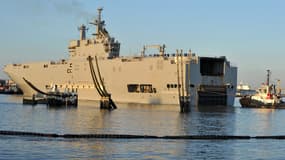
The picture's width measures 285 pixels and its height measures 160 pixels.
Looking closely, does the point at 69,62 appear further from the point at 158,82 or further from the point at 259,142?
the point at 259,142

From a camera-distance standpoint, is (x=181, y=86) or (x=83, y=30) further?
(x=83, y=30)

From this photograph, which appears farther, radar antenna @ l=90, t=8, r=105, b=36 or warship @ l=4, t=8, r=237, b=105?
radar antenna @ l=90, t=8, r=105, b=36

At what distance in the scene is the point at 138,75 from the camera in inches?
3091

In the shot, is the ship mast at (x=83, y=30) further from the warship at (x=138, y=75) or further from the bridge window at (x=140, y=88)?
the bridge window at (x=140, y=88)

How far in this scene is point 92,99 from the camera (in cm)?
8812

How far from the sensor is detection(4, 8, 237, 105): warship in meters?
73.1

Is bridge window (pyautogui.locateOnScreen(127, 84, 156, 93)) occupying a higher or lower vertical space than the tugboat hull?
higher

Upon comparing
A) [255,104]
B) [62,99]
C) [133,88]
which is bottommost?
[255,104]

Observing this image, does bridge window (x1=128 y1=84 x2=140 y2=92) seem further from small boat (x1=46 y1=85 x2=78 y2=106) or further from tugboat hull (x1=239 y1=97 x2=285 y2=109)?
tugboat hull (x1=239 y1=97 x2=285 y2=109)

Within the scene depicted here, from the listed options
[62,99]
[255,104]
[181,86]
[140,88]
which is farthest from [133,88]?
[255,104]

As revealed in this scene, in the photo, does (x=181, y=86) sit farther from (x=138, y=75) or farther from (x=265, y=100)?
(x=265, y=100)

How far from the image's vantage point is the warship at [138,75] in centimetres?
7312

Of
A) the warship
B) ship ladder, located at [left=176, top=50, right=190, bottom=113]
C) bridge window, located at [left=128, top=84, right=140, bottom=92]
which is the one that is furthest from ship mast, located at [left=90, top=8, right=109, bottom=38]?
ship ladder, located at [left=176, top=50, right=190, bottom=113]

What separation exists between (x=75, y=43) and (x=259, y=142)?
71.3 metres
